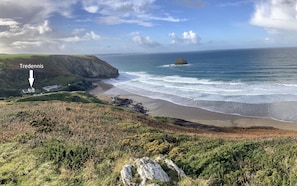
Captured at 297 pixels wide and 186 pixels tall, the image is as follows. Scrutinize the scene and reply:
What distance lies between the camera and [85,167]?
10328 millimetres

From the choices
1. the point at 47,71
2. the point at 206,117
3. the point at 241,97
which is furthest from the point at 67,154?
the point at 47,71

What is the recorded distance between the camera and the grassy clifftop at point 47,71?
63681 mm

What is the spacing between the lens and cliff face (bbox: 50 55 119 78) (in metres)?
94.5

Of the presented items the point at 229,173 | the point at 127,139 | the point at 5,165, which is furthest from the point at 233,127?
the point at 5,165

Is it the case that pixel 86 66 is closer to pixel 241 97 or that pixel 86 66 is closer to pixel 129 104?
pixel 129 104

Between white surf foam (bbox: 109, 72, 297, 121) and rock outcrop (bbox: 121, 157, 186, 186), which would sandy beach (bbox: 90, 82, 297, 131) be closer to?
white surf foam (bbox: 109, 72, 297, 121)

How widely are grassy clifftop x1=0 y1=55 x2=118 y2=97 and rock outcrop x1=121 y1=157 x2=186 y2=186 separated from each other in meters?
50.2

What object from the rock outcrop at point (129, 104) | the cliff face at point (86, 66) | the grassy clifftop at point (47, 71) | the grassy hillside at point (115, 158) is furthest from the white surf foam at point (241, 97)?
the cliff face at point (86, 66)

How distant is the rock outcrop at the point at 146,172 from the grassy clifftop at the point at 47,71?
1978 inches

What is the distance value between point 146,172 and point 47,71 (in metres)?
73.4

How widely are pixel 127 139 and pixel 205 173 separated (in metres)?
4.98

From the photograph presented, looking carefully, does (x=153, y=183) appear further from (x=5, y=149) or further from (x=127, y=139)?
(x=5, y=149)

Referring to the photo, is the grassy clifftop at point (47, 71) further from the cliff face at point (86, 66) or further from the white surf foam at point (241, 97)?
the white surf foam at point (241, 97)

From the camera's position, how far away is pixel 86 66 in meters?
98.2
